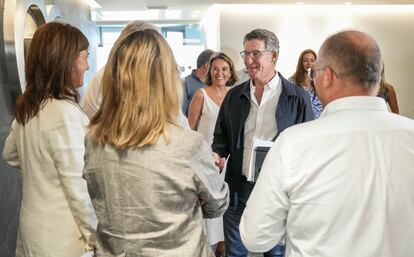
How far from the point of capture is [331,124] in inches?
41.8

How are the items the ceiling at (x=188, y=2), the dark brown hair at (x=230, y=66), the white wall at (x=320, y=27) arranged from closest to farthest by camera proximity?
the dark brown hair at (x=230, y=66)
the ceiling at (x=188, y=2)
the white wall at (x=320, y=27)

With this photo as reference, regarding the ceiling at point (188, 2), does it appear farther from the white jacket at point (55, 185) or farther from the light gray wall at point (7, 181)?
the white jacket at point (55, 185)

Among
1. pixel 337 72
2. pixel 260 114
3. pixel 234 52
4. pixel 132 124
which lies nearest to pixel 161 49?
pixel 132 124

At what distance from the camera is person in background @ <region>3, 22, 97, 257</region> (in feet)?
4.70

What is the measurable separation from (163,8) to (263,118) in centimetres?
439

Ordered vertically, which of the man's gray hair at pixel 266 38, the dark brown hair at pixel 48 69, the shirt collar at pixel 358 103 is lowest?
the shirt collar at pixel 358 103

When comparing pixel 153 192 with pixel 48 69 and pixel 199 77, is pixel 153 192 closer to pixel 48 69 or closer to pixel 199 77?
pixel 48 69

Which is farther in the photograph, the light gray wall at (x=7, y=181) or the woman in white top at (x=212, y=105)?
the woman in white top at (x=212, y=105)

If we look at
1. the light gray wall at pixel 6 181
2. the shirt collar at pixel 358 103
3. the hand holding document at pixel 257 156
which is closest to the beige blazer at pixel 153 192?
the shirt collar at pixel 358 103

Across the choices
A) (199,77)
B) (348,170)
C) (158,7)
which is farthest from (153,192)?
(158,7)

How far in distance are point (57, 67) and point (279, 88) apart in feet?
3.71

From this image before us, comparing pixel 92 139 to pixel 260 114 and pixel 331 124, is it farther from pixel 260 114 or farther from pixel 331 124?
pixel 260 114

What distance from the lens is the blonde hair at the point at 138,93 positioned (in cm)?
108

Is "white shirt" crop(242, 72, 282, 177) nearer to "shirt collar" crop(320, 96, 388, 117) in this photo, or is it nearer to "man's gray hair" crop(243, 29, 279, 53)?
"man's gray hair" crop(243, 29, 279, 53)
